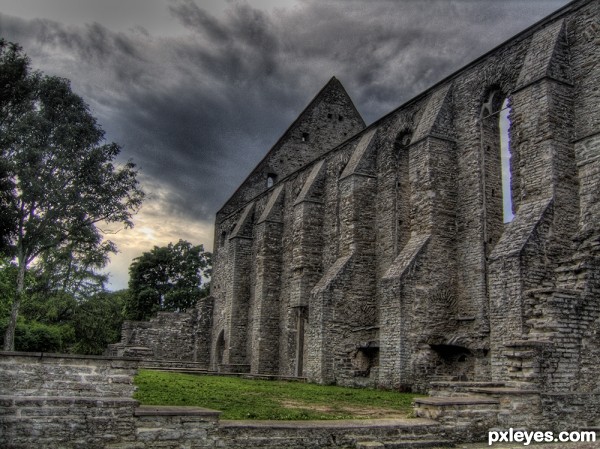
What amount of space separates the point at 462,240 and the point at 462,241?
0.09ft

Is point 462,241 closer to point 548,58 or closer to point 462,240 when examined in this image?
point 462,240

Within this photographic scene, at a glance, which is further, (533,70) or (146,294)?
(146,294)

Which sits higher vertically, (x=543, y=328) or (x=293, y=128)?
(x=293, y=128)

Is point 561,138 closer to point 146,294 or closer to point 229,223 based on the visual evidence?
point 229,223

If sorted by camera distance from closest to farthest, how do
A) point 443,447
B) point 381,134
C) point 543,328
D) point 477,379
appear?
point 443,447
point 543,328
point 477,379
point 381,134

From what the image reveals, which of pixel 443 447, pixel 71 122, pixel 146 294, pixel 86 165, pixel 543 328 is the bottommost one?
pixel 443 447

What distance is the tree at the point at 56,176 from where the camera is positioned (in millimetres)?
26547

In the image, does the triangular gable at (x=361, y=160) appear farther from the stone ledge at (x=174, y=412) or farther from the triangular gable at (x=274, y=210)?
the stone ledge at (x=174, y=412)

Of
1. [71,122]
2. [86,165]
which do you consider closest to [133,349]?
[86,165]

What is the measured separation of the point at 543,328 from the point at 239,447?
6057 mm

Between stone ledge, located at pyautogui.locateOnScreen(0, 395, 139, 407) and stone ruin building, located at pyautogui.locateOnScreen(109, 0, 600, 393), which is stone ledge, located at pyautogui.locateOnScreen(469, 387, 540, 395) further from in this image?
stone ledge, located at pyautogui.locateOnScreen(0, 395, 139, 407)

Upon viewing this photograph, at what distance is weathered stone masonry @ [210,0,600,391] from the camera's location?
11.7 metres

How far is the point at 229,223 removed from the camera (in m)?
34.9

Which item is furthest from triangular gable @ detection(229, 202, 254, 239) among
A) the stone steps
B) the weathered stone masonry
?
the stone steps
